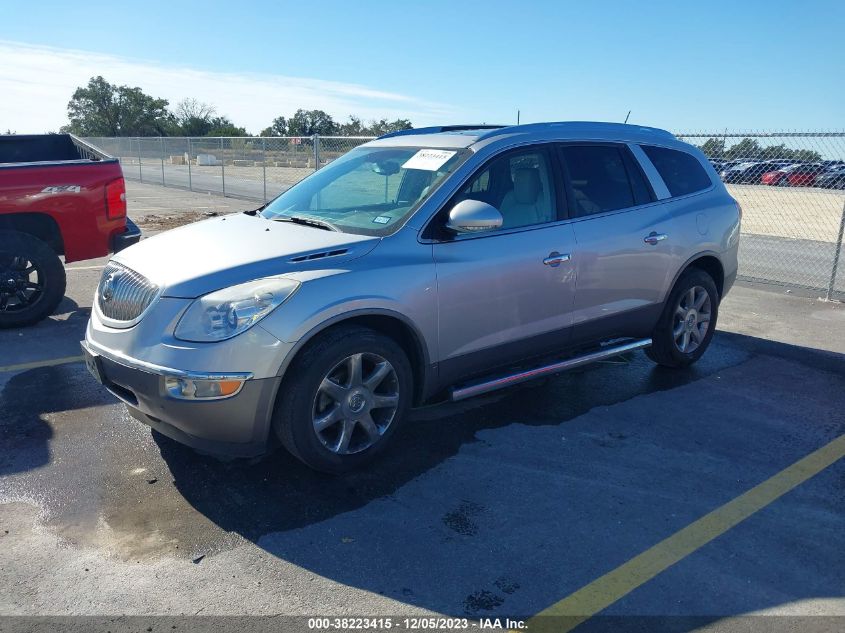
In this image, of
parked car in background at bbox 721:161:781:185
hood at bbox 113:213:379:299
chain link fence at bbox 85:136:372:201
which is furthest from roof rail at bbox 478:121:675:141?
chain link fence at bbox 85:136:372:201

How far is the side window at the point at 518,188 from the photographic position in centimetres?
455

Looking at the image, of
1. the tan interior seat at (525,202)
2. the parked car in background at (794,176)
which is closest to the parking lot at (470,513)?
the tan interior seat at (525,202)

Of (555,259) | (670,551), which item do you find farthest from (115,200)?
(670,551)

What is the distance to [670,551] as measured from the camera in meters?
3.38

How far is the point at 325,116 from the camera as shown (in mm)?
61781

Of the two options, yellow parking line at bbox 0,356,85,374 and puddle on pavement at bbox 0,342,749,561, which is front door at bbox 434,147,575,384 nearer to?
puddle on pavement at bbox 0,342,749,561

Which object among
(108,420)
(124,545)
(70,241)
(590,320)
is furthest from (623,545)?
(70,241)

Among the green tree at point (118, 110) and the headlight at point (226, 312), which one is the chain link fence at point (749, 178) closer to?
the headlight at point (226, 312)

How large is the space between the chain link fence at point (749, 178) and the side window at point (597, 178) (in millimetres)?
4479

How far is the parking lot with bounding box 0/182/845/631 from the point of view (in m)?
3.04

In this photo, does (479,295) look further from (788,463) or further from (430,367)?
(788,463)

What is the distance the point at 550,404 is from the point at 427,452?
119 centimetres

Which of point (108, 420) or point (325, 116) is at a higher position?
point (325, 116)

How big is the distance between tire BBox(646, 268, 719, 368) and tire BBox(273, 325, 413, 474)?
252 cm
